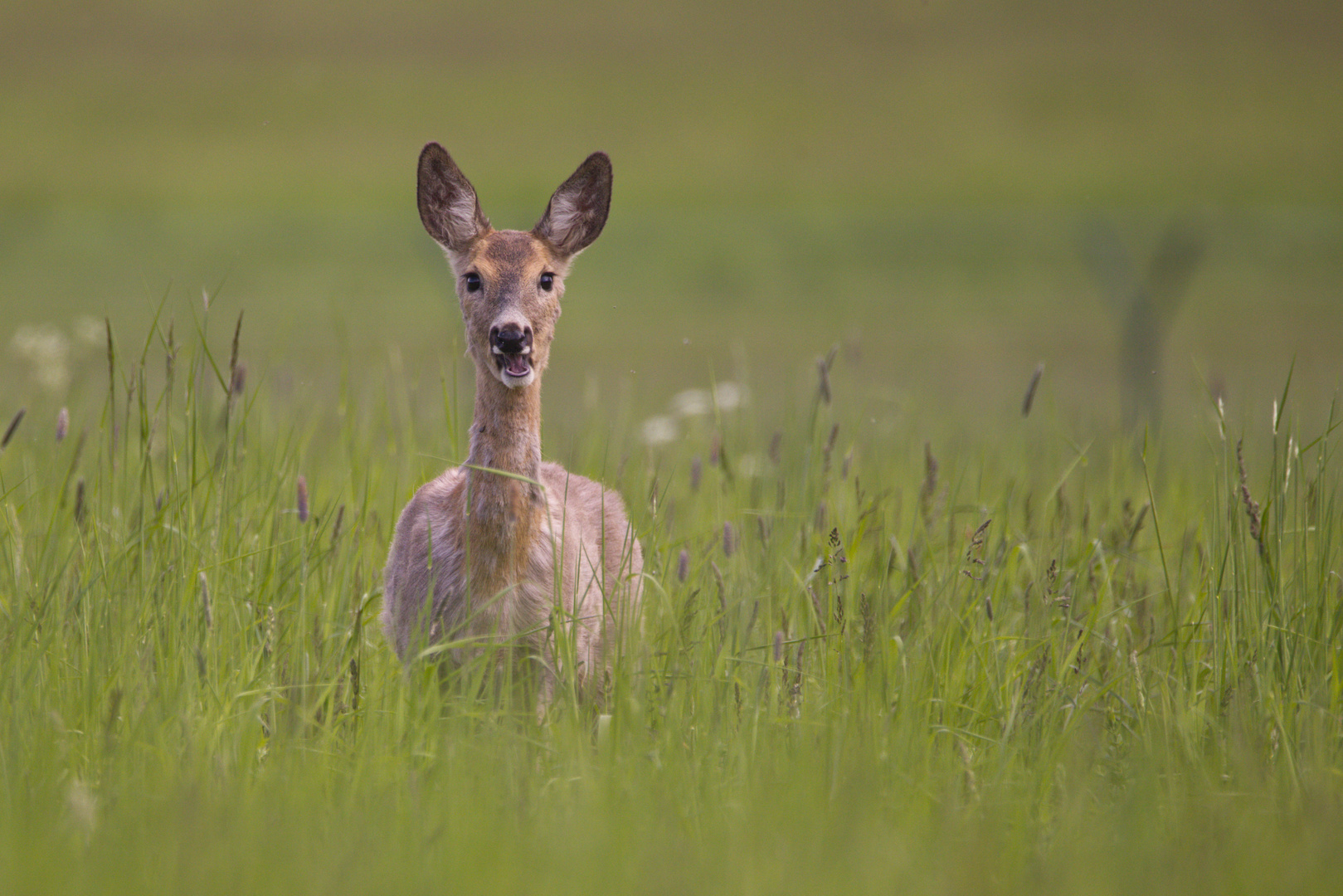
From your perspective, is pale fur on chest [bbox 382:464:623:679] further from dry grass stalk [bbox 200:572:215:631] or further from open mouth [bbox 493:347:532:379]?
dry grass stalk [bbox 200:572:215:631]

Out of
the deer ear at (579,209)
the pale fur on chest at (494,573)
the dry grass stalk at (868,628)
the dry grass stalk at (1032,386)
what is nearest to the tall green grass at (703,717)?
the dry grass stalk at (868,628)

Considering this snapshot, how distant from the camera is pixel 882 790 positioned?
13.2ft

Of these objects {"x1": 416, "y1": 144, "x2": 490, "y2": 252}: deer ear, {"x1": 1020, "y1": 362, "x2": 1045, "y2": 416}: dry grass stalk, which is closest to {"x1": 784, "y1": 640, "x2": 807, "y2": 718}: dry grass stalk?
{"x1": 1020, "y1": 362, "x2": 1045, "y2": 416}: dry grass stalk

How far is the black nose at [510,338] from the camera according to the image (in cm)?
502

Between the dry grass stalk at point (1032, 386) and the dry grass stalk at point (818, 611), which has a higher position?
the dry grass stalk at point (1032, 386)

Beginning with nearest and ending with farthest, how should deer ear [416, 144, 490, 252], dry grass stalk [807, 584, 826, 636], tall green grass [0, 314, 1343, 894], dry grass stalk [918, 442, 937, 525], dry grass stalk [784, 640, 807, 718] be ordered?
tall green grass [0, 314, 1343, 894]
dry grass stalk [784, 640, 807, 718]
dry grass stalk [807, 584, 826, 636]
dry grass stalk [918, 442, 937, 525]
deer ear [416, 144, 490, 252]

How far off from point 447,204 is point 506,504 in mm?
1338

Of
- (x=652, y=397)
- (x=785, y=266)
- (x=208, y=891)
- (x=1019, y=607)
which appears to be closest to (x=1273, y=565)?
(x=1019, y=607)

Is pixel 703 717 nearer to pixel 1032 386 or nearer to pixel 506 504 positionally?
pixel 506 504

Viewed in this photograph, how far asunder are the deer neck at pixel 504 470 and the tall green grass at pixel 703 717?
17.2 inches

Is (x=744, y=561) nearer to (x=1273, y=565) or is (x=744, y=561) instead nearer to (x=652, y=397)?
(x=1273, y=565)

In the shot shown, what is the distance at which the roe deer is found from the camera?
5.05 metres

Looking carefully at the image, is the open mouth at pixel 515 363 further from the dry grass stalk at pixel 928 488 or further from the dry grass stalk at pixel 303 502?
the dry grass stalk at pixel 928 488

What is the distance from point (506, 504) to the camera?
523cm
